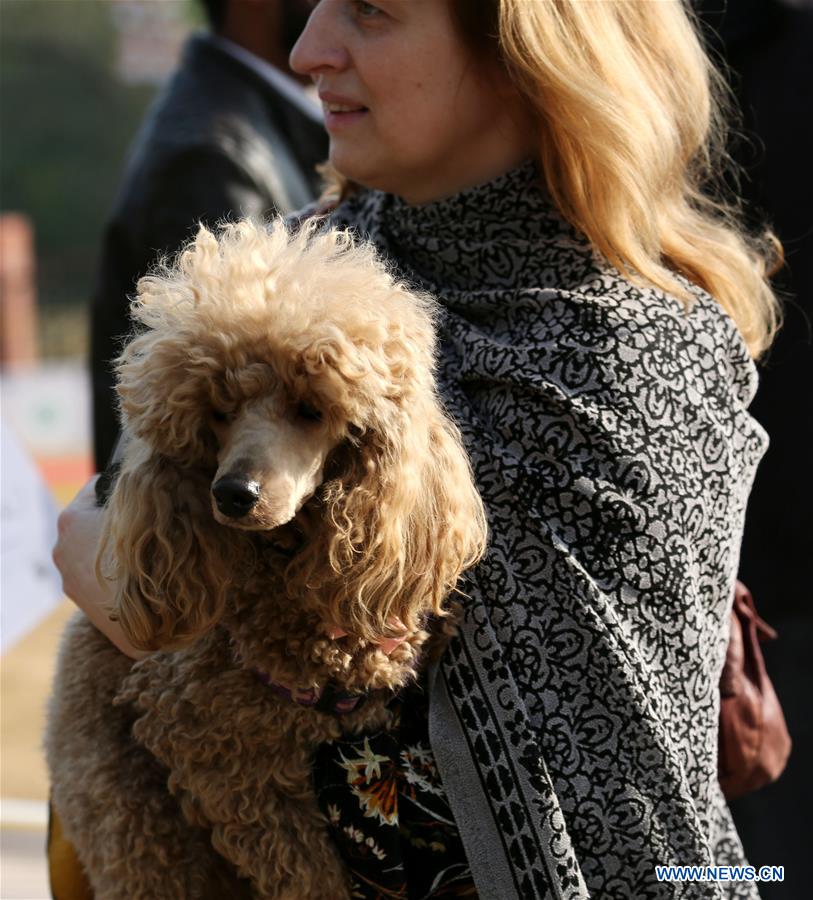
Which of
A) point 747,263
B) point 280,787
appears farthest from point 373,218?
point 280,787

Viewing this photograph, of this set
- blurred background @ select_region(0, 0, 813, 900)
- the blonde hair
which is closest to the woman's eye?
the blonde hair

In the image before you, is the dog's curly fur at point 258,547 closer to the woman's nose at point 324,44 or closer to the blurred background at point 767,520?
the woman's nose at point 324,44

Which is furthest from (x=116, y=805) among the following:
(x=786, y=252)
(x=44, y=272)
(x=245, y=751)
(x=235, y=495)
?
(x=44, y=272)

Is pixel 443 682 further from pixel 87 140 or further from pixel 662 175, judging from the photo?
pixel 87 140

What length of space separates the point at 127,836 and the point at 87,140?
83.9 feet

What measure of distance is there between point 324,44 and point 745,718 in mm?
1321

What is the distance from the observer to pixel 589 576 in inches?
67.5

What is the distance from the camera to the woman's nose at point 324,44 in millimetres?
1945

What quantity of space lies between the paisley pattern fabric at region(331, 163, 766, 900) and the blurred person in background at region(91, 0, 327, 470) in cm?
140

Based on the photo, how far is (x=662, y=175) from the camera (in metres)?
2.01

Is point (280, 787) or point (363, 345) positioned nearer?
point (363, 345)

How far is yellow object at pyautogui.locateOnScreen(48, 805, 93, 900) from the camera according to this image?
6.35 ft

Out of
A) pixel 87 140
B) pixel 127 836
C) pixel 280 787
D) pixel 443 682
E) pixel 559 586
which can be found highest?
pixel 559 586

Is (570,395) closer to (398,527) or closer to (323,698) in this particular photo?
(398,527)
